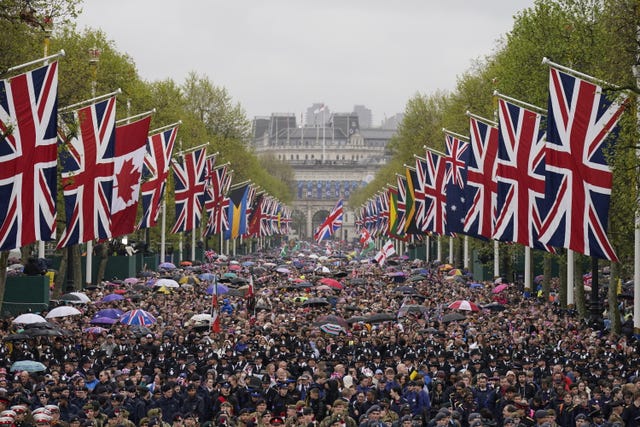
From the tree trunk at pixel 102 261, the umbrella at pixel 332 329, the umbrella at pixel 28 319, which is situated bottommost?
the umbrella at pixel 332 329

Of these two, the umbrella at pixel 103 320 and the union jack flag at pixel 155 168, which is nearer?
the umbrella at pixel 103 320

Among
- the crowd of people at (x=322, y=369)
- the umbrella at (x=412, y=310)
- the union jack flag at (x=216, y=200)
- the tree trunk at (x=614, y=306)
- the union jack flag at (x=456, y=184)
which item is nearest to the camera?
→ the crowd of people at (x=322, y=369)

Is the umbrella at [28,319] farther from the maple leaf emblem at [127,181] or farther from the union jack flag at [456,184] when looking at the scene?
the union jack flag at [456,184]

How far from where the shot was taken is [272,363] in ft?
94.3

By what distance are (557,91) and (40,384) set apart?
11763mm

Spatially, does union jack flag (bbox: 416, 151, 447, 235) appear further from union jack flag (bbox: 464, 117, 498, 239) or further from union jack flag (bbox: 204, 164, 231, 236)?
union jack flag (bbox: 204, 164, 231, 236)

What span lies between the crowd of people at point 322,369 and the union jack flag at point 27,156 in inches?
112

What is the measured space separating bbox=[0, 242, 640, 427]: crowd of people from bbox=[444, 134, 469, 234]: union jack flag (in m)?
4.97

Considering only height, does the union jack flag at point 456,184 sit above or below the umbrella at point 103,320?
above

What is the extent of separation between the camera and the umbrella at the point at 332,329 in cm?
3716

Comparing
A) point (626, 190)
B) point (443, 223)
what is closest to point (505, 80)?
point (443, 223)

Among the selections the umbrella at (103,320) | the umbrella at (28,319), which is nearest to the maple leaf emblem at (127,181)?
the umbrella at (103,320)

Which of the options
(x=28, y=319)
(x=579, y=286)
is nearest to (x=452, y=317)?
(x=579, y=286)

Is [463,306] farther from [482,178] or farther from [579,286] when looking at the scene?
[579,286]
